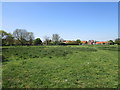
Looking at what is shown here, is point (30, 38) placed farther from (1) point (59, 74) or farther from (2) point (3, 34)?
(1) point (59, 74)

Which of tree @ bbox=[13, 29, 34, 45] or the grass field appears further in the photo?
tree @ bbox=[13, 29, 34, 45]

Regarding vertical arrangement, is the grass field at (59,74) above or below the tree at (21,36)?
below

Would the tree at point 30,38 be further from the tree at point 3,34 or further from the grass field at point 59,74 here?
the grass field at point 59,74

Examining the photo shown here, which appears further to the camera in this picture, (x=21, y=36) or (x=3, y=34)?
(x=21, y=36)

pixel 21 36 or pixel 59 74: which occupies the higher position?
pixel 21 36

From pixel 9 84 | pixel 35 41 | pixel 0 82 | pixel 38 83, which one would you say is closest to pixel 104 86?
pixel 38 83

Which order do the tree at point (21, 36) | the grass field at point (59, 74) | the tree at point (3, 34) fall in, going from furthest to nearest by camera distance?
the tree at point (21, 36) < the tree at point (3, 34) < the grass field at point (59, 74)

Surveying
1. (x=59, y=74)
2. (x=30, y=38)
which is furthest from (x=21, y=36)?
(x=59, y=74)

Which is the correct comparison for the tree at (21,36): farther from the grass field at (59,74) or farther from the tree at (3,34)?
the grass field at (59,74)

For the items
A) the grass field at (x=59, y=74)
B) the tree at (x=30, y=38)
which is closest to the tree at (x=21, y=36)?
the tree at (x=30, y=38)

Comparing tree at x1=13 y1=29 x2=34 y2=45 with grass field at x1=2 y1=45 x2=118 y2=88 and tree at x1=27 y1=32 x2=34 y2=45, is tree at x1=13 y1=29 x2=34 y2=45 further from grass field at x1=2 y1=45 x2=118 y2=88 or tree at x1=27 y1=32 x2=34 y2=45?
grass field at x1=2 y1=45 x2=118 y2=88

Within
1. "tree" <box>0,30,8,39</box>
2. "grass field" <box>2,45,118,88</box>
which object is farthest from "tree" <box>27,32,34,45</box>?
"grass field" <box>2,45,118,88</box>

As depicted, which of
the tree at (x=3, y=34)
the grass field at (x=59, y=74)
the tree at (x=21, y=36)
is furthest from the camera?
the tree at (x=21, y=36)

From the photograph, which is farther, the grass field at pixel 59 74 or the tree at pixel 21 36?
the tree at pixel 21 36
